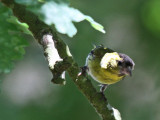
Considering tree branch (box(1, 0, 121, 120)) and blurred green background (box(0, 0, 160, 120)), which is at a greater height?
tree branch (box(1, 0, 121, 120))

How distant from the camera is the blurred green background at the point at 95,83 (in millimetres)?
4164

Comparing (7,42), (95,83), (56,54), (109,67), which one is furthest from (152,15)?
(7,42)

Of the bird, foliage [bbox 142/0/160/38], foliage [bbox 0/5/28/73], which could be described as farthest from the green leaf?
foliage [bbox 142/0/160/38]

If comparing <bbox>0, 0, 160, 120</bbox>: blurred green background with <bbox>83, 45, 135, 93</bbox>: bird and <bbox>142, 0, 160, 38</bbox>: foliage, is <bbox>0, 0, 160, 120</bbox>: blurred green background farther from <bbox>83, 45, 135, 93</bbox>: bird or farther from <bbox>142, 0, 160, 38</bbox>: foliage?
<bbox>83, 45, 135, 93</bbox>: bird

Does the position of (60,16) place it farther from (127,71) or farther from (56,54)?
(127,71)

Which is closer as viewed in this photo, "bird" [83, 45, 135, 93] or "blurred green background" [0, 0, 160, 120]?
"bird" [83, 45, 135, 93]

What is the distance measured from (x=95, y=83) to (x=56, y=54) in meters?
3.31

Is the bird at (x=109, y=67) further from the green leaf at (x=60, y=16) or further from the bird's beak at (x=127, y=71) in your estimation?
the green leaf at (x=60, y=16)

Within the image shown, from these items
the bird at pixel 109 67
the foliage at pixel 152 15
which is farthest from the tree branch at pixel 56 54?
the foliage at pixel 152 15

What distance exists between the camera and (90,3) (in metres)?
4.86

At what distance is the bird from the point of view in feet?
8.09

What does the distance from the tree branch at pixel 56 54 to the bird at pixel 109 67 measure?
872 mm

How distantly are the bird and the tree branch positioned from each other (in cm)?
87

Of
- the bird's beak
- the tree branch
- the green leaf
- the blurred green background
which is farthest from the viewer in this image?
the blurred green background
